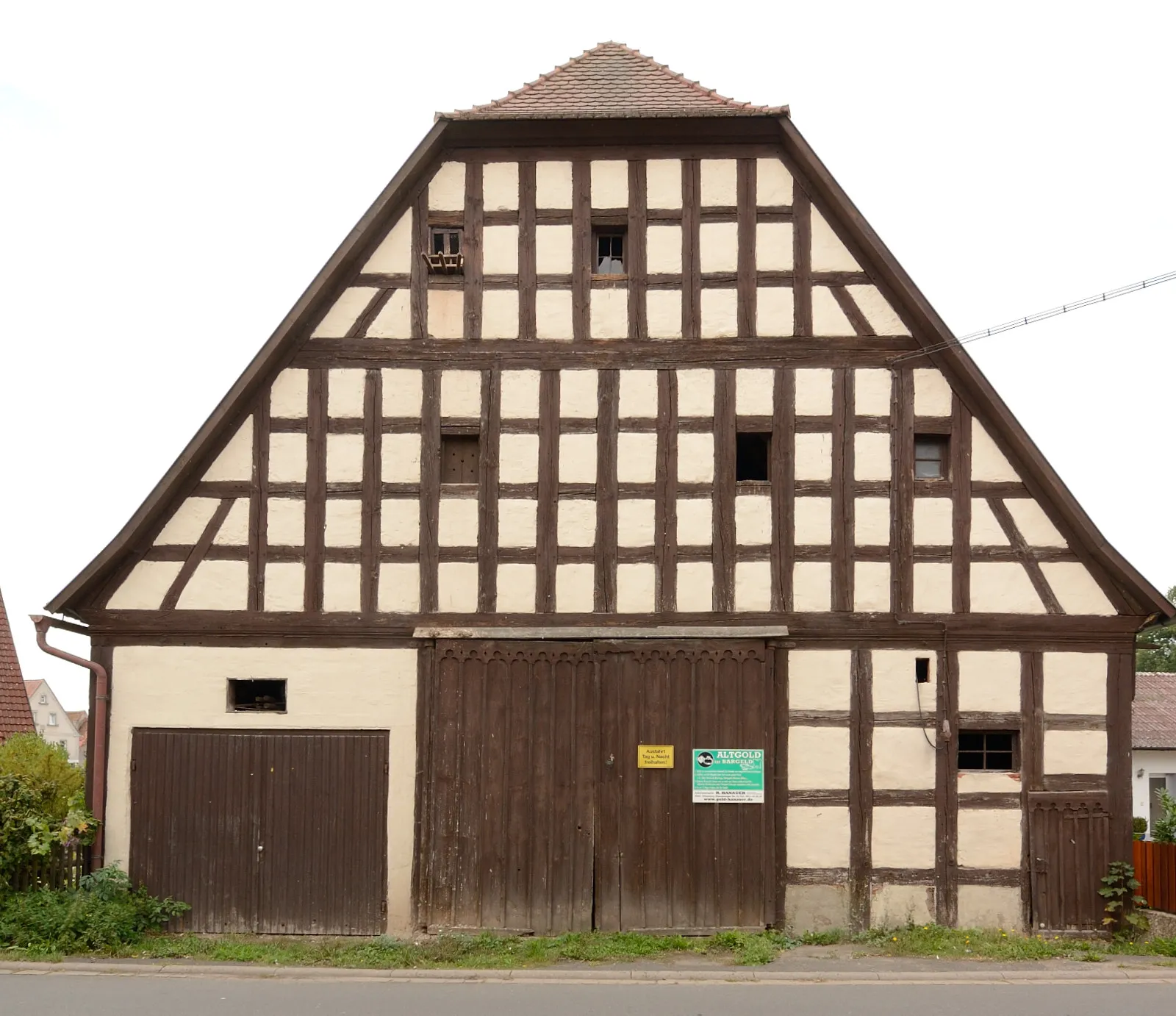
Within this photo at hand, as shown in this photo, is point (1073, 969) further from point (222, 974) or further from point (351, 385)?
point (351, 385)

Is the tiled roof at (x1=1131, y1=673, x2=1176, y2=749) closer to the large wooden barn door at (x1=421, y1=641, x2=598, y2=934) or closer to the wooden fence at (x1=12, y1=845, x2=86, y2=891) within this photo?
the large wooden barn door at (x1=421, y1=641, x2=598, y2=934)

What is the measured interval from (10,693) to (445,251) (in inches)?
597

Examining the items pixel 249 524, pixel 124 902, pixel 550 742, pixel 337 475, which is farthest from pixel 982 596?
pixel 124 902

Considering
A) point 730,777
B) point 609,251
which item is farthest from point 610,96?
point 730,777

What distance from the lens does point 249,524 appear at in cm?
1288

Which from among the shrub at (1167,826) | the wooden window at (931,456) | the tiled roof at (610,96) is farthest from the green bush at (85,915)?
the shrub at (1167,826)

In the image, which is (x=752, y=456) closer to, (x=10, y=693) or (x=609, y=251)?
(x=609, y=251)

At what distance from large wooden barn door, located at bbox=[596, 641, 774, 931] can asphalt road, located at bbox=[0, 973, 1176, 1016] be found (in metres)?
1.65

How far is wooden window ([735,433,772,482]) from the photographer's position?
13.1 metres

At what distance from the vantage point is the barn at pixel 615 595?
1249 cm

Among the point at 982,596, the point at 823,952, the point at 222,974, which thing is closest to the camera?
the point at 222,974

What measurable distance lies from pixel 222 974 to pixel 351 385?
619 cm

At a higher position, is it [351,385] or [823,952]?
[351,385]

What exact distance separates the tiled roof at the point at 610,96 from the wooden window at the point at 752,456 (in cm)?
358
